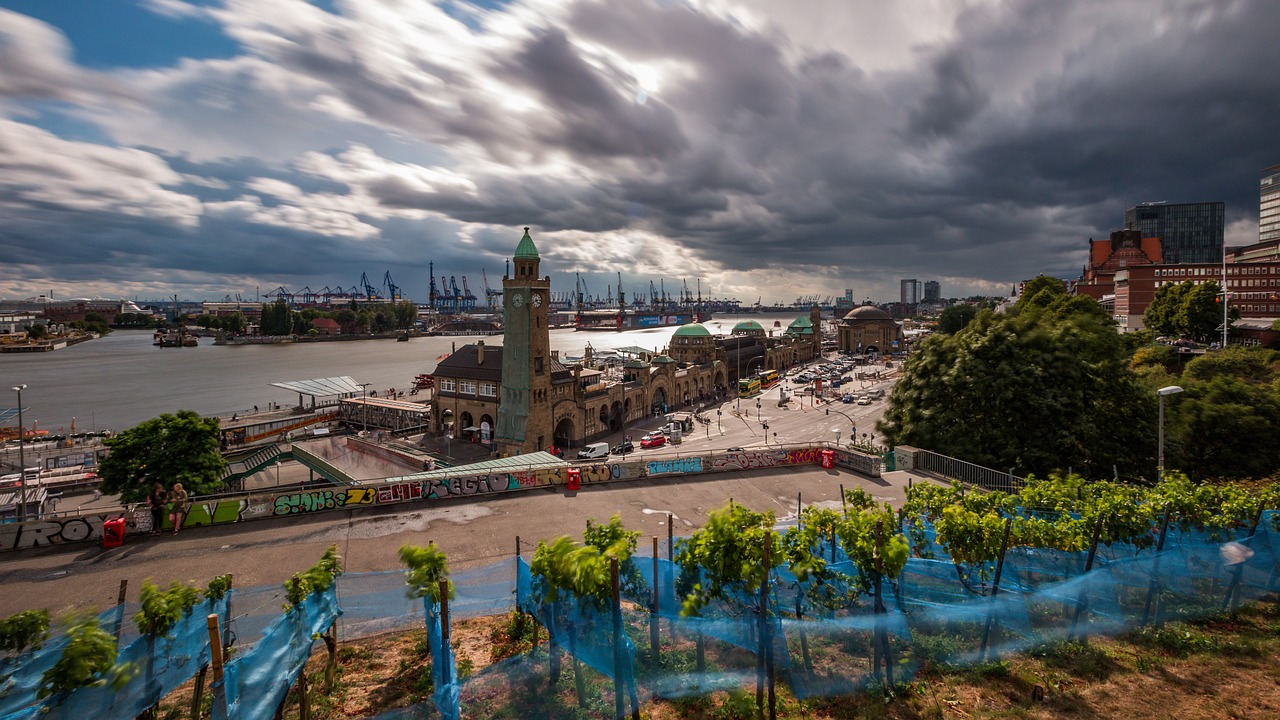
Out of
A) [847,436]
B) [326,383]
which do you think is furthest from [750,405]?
[326,383]

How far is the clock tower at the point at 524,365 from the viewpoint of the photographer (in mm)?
43156

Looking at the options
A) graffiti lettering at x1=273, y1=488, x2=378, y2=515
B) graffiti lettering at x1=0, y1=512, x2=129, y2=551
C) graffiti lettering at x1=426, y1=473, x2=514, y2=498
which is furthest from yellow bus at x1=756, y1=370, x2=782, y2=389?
graffiti lettering at x1=0, y1=512, x2=129, y2=551


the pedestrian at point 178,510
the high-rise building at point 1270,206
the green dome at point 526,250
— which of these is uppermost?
the high-rise building at point 1270,206

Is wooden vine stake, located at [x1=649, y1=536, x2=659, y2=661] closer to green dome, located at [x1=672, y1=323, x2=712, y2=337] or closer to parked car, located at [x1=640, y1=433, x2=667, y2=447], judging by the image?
parked car, located at [x1=640, y1=433, x2=667, y2=447]

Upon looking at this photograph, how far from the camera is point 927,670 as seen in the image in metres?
8.91

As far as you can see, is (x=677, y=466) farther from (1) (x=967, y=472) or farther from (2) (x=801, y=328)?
(2) (x=801, y=328)

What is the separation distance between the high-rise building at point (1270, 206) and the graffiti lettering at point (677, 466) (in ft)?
445

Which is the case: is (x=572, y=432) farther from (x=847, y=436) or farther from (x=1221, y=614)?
(x=1221, y=614)

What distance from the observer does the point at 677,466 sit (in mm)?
24172

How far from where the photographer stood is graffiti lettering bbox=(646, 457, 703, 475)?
23.8 m

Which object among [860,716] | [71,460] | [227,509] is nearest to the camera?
[860,716]

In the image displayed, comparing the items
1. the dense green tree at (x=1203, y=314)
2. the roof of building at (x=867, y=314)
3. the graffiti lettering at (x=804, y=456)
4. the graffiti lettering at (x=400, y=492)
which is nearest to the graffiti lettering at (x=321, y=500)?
the graffiti lettering at (x=400, y=492)

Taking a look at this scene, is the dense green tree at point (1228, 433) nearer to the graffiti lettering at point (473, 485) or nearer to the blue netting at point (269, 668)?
the graffiti lettering at point (473, 485)

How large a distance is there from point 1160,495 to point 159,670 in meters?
17.5
